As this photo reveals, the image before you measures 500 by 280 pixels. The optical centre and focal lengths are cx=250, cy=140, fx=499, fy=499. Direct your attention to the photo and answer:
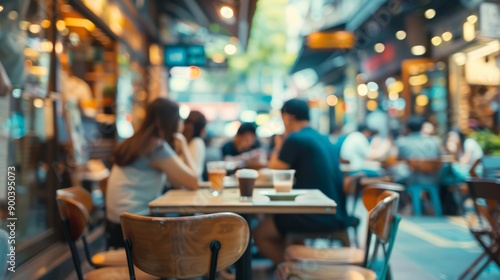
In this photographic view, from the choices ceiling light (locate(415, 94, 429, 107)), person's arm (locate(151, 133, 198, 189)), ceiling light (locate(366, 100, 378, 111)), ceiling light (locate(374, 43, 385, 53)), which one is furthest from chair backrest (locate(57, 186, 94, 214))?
ceiling light (locate(366, 100, 378, 111))

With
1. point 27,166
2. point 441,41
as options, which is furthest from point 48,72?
point 441,41

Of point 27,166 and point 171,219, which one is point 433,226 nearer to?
point 27,166

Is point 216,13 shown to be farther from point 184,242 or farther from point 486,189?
point 184,242

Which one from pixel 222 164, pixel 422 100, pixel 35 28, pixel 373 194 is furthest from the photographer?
pixel 422 100

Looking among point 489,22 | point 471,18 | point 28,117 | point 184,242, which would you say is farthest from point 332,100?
point 184,242

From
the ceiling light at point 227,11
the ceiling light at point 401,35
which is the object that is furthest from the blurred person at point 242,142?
the ceiling light at point 401,35

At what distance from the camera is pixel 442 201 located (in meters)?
7.36

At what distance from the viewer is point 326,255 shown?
2.87 metres

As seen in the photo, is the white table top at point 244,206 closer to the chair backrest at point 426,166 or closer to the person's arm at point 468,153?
the chair backrest at point 426,166

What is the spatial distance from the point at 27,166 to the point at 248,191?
1.98 metres

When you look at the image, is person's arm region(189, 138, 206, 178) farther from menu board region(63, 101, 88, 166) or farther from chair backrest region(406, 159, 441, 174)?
chair backrest region(406, 159, 441, 174)

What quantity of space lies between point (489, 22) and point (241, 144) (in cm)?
329

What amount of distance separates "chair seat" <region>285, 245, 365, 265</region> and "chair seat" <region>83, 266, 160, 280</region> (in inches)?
33.5

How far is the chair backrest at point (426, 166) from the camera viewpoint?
711 cm
